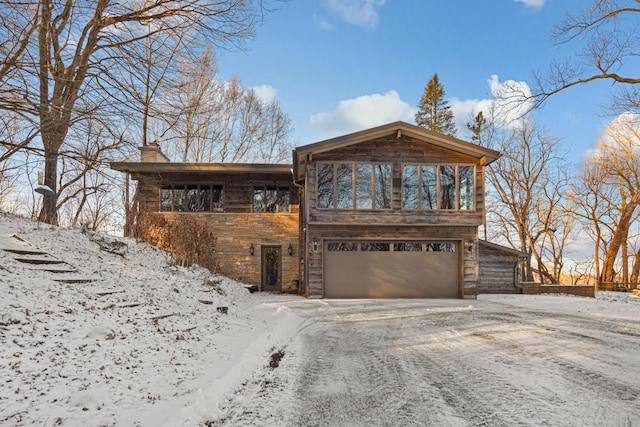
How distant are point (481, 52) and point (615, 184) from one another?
1305 cm

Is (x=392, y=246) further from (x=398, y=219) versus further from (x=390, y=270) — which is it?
(x=398, y=219)

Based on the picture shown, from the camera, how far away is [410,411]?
10.7 ft

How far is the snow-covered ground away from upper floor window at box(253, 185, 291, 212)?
788cm

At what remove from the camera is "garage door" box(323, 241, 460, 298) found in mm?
13328

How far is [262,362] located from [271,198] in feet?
37.6

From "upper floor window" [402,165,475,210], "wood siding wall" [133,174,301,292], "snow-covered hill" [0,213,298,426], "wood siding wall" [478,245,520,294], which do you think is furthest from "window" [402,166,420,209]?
"snow-covered hill" [0,213,298,426]

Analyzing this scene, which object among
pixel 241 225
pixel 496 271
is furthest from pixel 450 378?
pixel 496 271

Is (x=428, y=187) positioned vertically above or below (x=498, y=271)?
Result: above

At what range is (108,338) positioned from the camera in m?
4.57

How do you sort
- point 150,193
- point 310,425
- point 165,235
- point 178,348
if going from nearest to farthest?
1. point 310,425
2. point 178,348
3. point 165,235
4. point 150,193

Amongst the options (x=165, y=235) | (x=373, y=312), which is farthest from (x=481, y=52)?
(x=165, y=235)

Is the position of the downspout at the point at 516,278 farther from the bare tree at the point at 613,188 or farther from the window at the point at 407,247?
the bare tree at the point at 613,188

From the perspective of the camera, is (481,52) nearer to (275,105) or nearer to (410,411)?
(275,105)

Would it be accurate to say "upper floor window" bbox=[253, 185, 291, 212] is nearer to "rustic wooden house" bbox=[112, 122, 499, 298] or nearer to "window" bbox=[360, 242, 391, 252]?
"rustic wooden house" bbox=[112, 122, 499, 298]
